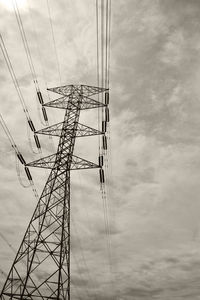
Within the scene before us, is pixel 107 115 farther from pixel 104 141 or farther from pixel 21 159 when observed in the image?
pixel 21 159

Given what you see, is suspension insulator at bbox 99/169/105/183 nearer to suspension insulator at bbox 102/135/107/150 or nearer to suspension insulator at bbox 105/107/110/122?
suspension insulator at bbox 102/135/107/150

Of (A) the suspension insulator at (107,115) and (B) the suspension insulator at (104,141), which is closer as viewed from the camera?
(B) the suspension insulator at (104,141)

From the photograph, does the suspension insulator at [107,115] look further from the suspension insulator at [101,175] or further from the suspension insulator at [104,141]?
the suspension insulator at [101,175]

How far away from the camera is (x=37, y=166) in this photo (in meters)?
18.3

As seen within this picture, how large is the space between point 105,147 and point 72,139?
4236mm

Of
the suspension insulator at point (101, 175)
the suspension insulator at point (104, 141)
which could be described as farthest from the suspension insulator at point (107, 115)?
the suspension insulator at point (101, 175)

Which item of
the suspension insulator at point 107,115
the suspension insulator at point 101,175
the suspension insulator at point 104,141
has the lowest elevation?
the suspension insulator at point 101,175

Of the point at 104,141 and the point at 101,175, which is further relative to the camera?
the point at 104,141

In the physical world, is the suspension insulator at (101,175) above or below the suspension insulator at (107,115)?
below

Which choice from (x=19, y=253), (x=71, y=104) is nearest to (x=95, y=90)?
(x=71, y=104)

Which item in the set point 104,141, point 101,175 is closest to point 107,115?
point 104,141

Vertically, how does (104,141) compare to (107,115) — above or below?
below

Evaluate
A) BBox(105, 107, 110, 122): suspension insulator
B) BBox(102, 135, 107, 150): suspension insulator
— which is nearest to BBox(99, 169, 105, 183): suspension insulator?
BBox(102, 135, 107, 150): suspension insulator

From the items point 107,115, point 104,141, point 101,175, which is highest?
point 107,115
